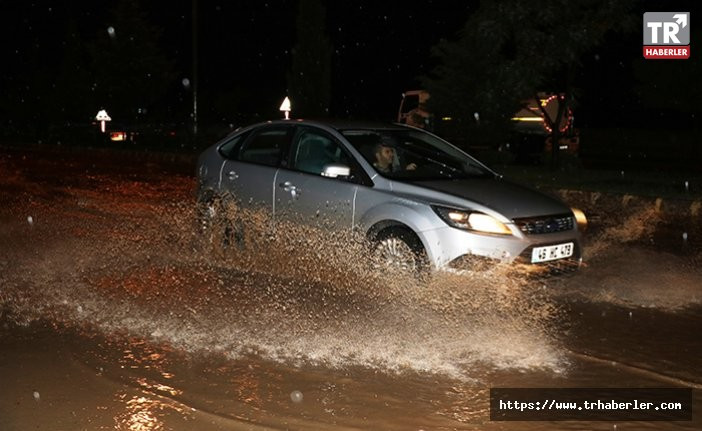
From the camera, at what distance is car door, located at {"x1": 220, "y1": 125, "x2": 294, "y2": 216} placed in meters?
8.55

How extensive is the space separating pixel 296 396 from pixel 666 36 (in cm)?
2201

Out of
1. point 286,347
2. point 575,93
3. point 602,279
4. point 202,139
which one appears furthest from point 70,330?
point 202,139

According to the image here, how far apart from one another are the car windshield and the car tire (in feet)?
Result: 1.89

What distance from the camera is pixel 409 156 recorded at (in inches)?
326

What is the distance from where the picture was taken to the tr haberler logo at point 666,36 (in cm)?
2308

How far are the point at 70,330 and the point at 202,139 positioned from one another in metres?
25.6

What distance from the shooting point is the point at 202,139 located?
31.5 m

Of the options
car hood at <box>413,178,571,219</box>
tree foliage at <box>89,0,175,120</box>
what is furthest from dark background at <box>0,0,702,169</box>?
car hood at <box>413,178,571,219</box>

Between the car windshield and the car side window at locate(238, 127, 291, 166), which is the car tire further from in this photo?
the car side window at locate(238, 127, 291, 166)

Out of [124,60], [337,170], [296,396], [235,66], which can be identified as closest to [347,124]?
[337,170]

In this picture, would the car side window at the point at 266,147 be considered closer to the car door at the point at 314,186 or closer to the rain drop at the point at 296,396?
the car door at the point at 314,186

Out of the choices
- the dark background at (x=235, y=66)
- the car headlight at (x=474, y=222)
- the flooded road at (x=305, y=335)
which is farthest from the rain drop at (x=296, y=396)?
the dark background at (x=235, y=66)

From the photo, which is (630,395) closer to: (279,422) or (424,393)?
(424,393)

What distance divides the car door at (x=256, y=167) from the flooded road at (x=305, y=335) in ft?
1.36
